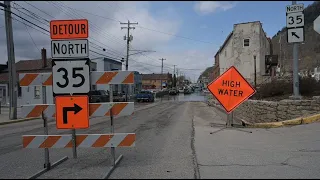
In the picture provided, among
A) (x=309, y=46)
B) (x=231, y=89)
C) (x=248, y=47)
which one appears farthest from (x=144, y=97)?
(x=231, y=89)

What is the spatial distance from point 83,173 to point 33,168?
1.23 m

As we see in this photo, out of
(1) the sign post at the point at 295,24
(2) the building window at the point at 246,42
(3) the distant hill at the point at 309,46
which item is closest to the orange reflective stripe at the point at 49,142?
(3) the distant hill at the point at 309,46

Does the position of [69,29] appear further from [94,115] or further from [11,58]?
[11,58]

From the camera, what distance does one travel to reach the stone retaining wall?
14169mm

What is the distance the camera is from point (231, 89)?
44.3 ft

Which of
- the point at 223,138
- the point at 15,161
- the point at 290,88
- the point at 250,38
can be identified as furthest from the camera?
the point at 250,38

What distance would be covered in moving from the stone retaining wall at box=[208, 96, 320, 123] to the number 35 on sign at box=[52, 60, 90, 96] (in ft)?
32.4

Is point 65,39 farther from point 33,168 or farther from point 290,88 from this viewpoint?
point 290,88

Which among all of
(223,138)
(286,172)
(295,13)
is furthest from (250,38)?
(286,172)

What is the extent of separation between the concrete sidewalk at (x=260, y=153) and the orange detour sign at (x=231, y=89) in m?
1.21

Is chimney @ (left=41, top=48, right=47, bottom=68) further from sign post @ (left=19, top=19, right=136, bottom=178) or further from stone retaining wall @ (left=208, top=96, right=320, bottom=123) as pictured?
sign post @ (left=19, top=19, right=136, bottom=178)

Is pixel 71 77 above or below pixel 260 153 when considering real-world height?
above

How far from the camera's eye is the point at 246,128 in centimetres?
1345

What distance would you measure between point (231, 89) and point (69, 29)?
25.4 ft
